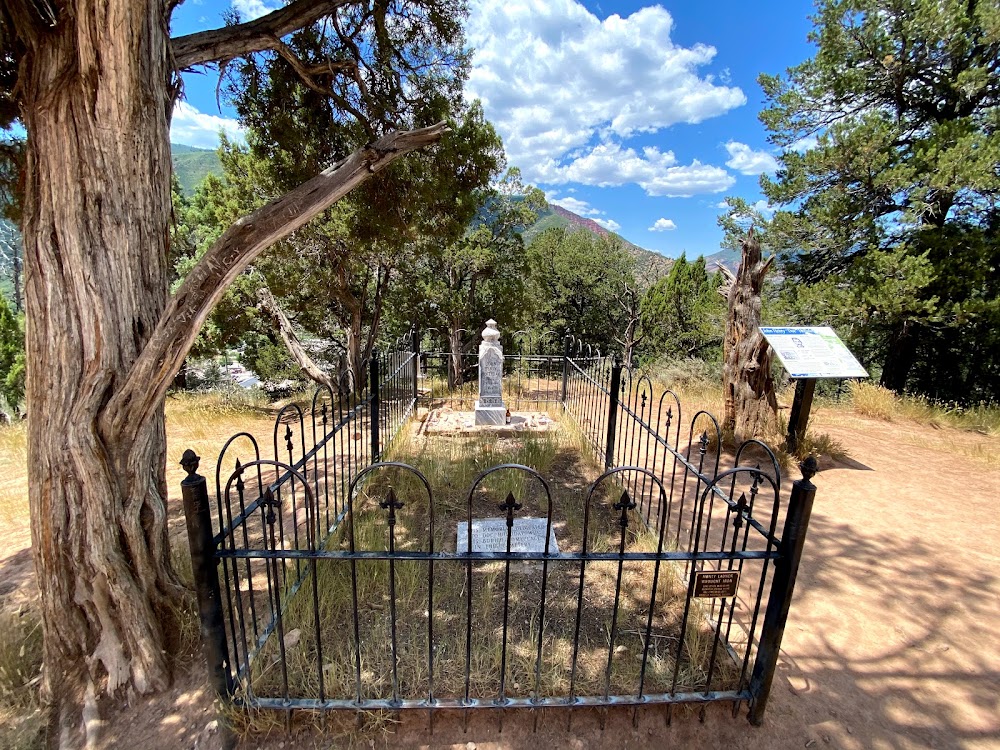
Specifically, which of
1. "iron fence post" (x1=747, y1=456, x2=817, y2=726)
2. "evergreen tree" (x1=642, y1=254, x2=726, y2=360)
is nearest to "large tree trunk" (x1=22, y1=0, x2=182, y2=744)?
"iron fence post" (x1=747, y1=456, x2=817, y2=726)

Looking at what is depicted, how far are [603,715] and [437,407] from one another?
21.9ft

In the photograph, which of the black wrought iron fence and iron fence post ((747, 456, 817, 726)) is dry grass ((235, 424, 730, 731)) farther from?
iron fence post ((747, 456, 817, 726))

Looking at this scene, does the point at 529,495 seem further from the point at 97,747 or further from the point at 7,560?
the point at 7,560

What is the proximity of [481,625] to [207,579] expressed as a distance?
1.55 metres

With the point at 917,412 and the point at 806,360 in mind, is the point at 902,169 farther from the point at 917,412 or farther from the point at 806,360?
the point at 806,360

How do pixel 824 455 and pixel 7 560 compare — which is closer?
pixel 7 560

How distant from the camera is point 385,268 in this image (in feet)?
29.5

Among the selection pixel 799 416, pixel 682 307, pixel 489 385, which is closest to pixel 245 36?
pixel 489 385

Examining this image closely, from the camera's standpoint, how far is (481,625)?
2.71m

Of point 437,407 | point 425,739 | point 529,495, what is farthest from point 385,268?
point 425,739

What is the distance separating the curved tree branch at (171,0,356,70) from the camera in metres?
2.52

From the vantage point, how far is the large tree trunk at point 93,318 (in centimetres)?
194

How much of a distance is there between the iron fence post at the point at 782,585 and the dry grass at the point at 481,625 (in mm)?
240

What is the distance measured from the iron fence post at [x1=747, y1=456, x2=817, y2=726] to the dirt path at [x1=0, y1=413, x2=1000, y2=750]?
0.21 metres
